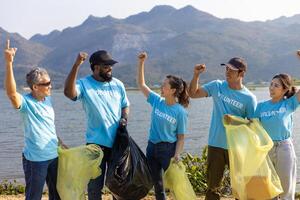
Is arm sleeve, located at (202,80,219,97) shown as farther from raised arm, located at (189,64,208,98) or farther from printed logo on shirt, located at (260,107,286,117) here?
printed logo on shirt, located at (260,107,286,117)

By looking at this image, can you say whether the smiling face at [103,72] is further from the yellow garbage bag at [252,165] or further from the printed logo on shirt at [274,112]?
the printed logo on shirt at [274,112]

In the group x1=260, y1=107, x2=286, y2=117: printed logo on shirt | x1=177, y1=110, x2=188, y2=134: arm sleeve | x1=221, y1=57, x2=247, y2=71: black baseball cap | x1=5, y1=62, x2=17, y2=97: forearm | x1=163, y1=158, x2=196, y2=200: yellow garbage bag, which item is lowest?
x1=163, y1=158, x2=196, y2=200: yellow garbage bag

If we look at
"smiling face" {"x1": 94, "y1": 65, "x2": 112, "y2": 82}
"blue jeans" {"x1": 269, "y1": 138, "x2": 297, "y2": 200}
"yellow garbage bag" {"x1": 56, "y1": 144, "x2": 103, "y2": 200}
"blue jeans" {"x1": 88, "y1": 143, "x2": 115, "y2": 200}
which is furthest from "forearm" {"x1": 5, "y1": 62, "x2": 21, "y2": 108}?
"blue jeans" {"x1": 269, "y1": 138, "x2": 297, "y2": 200}

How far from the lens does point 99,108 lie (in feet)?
17.0

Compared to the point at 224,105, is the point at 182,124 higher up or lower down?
lower down

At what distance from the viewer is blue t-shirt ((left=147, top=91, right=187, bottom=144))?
5492mm

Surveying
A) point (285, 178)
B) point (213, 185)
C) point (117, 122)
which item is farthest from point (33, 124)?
point (285, 178)

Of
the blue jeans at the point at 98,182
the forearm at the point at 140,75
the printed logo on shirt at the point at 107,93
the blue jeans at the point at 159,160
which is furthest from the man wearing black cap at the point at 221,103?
the blue jeans at the point at 98,182

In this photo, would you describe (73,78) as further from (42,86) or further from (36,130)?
(36,130)

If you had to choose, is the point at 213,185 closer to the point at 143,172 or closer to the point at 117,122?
the point at 143,172

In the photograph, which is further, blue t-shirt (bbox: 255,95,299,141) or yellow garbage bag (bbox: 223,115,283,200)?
blue t-shirt (bbox: 255,95,299,141)

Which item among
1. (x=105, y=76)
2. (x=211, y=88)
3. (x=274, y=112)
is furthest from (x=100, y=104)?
(x=274, y=112)

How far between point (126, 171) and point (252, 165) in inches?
53.7

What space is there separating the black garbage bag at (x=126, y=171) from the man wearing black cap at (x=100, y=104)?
0.11m
